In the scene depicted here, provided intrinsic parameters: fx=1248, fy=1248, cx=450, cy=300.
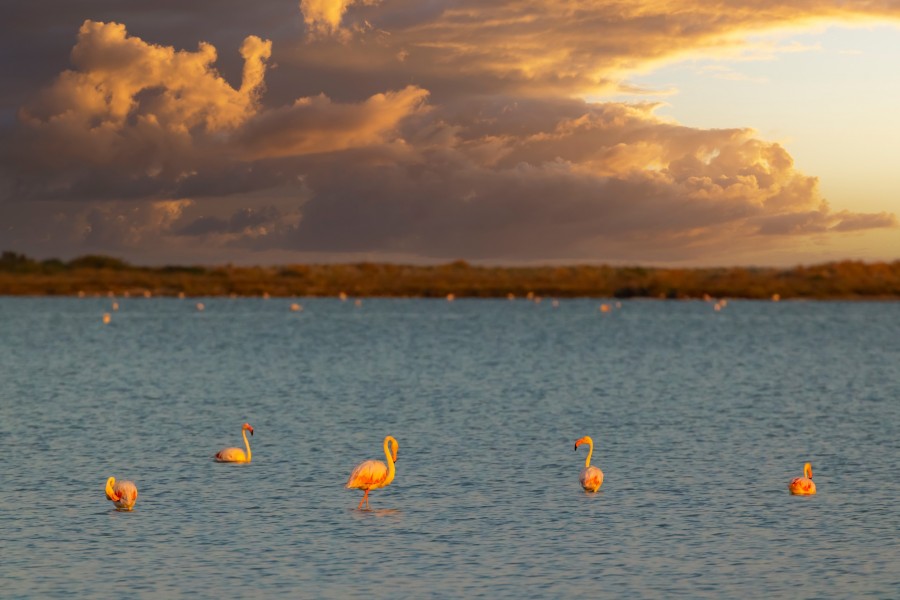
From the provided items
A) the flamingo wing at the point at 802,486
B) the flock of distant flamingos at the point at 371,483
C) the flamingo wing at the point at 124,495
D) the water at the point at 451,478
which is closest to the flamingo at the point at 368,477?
the flock of distant flamingos at the point at 371,483

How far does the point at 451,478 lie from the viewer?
24.6 metres

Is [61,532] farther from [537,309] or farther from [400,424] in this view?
[537,309]

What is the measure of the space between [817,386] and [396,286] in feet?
459

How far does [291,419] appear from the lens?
35.7 m

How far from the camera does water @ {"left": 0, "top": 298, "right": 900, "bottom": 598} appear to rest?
55.4ft

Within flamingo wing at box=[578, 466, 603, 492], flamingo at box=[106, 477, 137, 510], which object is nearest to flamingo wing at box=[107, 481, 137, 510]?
flamingo at box=[106, 477, 137, 510]

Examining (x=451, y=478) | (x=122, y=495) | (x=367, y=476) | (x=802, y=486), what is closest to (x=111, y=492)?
(x=122, y=495)

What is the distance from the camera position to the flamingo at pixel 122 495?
67.4ft

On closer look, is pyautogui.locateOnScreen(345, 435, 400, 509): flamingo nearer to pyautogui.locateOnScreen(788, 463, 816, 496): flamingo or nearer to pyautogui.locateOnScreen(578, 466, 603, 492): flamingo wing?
pyautogui.locateOnScreen(578, 466, 603, 492): flamingo wing

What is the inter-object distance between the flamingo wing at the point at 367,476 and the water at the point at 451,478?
18.3 inches

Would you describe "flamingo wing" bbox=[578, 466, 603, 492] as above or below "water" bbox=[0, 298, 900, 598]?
above

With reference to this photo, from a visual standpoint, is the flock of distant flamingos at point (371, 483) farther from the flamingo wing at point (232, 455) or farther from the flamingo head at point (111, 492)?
the flamingo wing at point (232, 455)

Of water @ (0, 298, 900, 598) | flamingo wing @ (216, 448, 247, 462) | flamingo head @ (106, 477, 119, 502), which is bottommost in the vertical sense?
water @ (0, 298, 900, 598)

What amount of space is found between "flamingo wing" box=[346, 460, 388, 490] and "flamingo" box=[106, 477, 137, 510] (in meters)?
3.62
